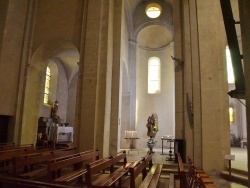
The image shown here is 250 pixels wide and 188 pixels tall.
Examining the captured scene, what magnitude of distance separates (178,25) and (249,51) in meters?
8.82

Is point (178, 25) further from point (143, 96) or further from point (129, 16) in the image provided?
point (143, 96)

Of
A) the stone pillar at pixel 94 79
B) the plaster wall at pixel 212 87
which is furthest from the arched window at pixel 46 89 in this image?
the plaster wall at pixel 212 87

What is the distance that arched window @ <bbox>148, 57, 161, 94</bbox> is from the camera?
1716 centimetres

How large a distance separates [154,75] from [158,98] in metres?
1.87

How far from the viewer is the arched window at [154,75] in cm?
1716

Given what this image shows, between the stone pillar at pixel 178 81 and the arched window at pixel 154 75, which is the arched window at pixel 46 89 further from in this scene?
the stone pillar at pixel 178 81

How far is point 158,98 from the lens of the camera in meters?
16.8

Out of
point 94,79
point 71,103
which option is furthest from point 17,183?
point 71,103

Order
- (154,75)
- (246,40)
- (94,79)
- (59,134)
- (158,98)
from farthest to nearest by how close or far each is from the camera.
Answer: (154,75)
(158,98)
(59,134)
(94,79)
(246,40)

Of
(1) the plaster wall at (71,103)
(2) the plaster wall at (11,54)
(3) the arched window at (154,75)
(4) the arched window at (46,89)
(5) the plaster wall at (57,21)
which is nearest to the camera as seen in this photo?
(2) the plaster wall at (11,54)

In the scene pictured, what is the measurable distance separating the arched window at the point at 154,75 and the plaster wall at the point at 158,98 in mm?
255

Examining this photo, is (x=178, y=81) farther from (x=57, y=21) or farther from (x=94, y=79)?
(x=57, y=21)

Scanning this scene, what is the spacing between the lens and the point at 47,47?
34.0 ft

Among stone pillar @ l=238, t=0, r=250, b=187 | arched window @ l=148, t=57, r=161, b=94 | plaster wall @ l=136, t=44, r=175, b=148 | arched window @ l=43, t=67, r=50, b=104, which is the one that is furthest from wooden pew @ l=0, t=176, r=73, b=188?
arched window @ l=148, t=57, r=161, b=94
